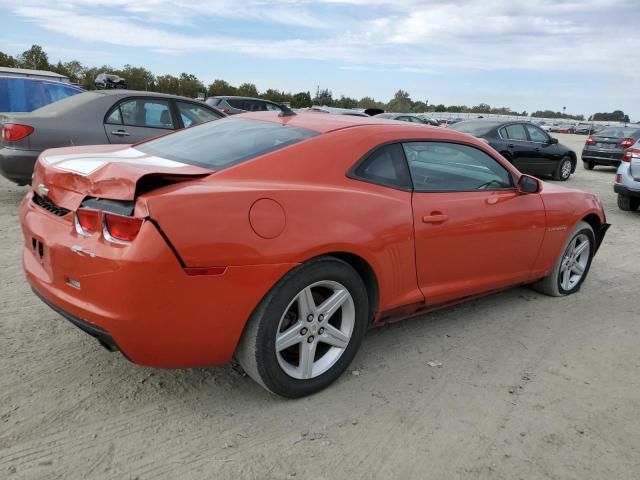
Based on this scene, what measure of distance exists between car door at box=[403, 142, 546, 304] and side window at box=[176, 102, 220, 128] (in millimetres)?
4726

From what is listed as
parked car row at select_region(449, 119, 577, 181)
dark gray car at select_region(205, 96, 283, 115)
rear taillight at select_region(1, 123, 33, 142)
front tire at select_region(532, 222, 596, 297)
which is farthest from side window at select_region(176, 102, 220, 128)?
dark gray car at select_region(205, 96, 283, 115)

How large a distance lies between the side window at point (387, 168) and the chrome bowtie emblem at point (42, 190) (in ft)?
5.30

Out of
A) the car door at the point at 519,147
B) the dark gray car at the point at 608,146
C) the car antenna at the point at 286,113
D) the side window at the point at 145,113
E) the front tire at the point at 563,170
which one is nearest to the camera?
the car antenna at the point at 286,113

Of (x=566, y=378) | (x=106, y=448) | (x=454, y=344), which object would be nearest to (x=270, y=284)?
(x=106, y=448)

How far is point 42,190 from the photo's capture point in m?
2.80

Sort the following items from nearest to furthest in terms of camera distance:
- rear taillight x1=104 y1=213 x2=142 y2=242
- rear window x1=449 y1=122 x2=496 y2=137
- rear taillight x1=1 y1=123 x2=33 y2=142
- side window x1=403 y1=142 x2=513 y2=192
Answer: rear taillight x1=104 y1=213 x2=142 y2=242, side window x1=403 y1=142 x2=513 y2=192, rear taillight x1=1 y1=123 x2=33 y2=142, rear window x1=449 y1=122 x2=496 y2=137

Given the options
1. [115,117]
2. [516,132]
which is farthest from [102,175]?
[516,132]

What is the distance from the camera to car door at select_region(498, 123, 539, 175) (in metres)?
11.5

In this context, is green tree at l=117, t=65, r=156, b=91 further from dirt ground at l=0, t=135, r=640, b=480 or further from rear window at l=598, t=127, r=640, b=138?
dirt ground at l=0, t=135, r=640, b=480

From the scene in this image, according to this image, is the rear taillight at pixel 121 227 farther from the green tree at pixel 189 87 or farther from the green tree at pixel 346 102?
the green tree at pixel 346 102

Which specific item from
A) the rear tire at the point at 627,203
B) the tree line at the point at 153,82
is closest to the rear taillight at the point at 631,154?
the rear tire at the point at 627,203

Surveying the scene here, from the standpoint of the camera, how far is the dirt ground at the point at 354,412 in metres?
2.34

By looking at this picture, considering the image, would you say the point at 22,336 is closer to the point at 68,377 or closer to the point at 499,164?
the point at 68,377

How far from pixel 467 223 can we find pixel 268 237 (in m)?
1.55
